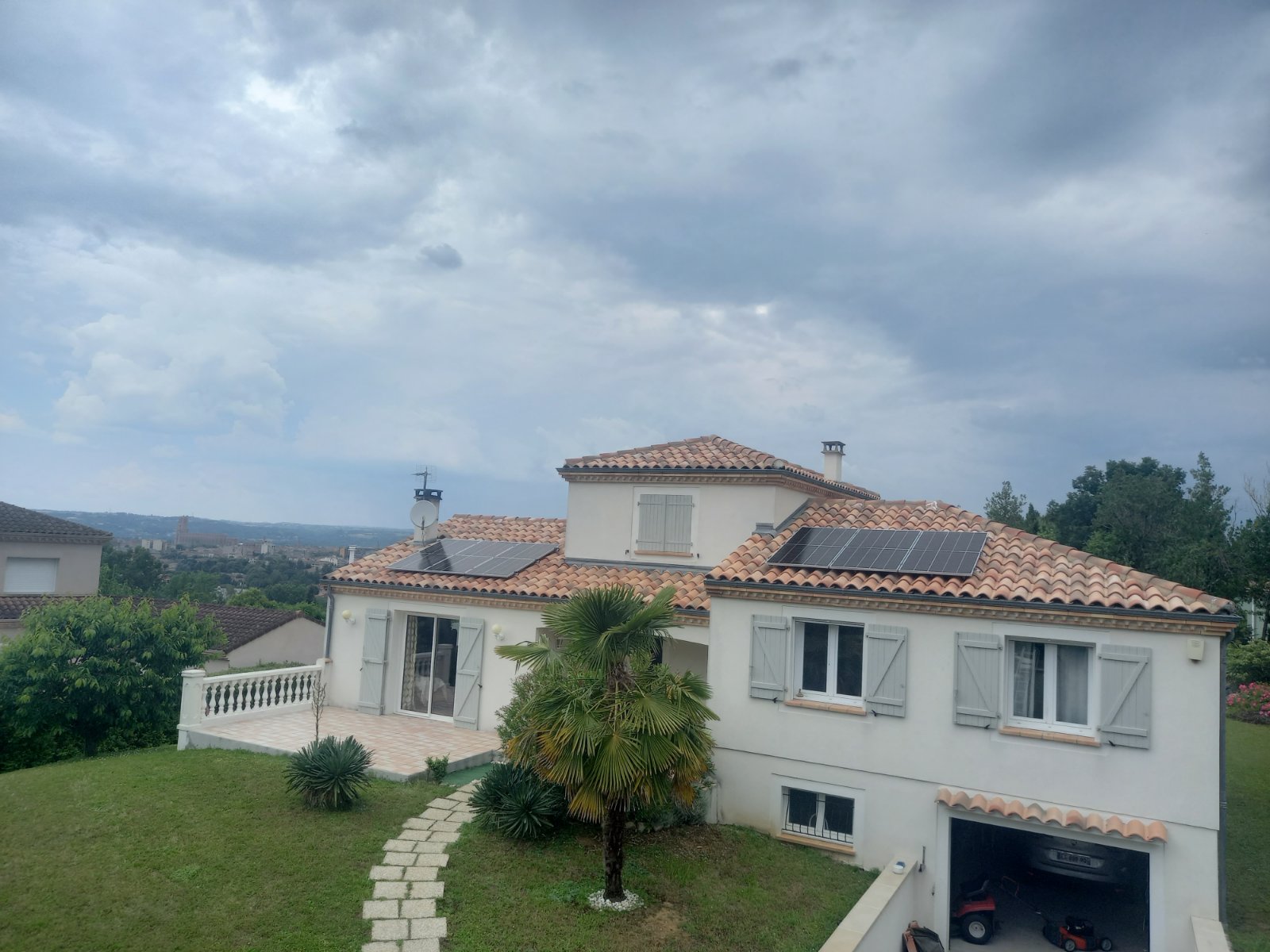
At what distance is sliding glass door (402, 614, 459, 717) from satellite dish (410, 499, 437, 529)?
3637mm

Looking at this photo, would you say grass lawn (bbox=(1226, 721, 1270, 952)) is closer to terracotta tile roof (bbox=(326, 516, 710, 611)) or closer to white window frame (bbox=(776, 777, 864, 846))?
white window frame (bbox=(776, 777, 864, 846))

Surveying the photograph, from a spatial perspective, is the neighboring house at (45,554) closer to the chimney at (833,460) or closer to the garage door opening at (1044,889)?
the chimney at (833,460)

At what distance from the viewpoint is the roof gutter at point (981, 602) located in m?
10.9

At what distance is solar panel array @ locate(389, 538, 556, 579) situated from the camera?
19.9m

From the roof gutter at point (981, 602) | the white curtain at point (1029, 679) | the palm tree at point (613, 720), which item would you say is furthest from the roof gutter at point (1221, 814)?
the palm tree at point (613, 720)

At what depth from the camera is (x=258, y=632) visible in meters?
34.2

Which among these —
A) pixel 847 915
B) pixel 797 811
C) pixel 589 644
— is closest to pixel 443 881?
pixel 589 644

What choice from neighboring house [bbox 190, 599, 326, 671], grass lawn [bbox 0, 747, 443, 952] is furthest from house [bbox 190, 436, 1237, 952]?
neighboring house [bbox 190, 599, 326, 671]

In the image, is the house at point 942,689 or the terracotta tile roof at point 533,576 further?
the terracotta tile roof at point 533,576

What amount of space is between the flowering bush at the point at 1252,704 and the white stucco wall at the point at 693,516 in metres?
19.2

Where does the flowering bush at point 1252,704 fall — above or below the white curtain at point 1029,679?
below

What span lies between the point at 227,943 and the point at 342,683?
12.4 metres

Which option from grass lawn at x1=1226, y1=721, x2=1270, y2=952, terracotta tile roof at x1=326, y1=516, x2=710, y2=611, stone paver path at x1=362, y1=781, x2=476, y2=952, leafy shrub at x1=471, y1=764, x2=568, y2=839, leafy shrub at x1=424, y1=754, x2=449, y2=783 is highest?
terracotta tile roof at x1=326, y1=516, x2=710, y2=611

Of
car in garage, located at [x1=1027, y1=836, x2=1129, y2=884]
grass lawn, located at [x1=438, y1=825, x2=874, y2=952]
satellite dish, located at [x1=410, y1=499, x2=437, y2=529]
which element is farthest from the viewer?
satellite dish, located at [x1=410, y1=499, x2=437, y2=529]
